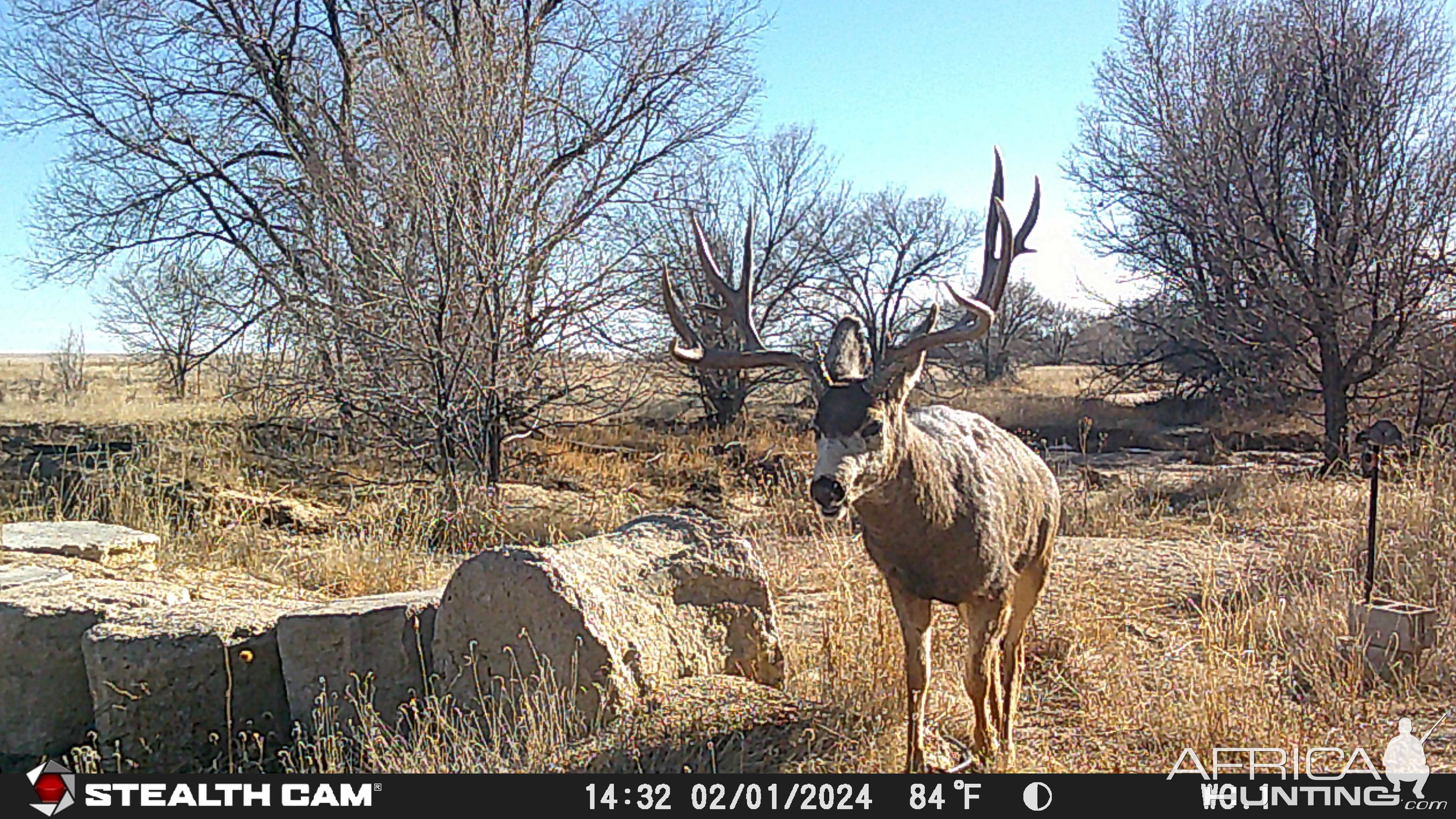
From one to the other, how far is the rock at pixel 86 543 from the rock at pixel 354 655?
300cm

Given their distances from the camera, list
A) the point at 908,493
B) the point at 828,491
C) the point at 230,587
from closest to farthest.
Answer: the point at 828,491 → the point at 908,493 → the point at 230,587

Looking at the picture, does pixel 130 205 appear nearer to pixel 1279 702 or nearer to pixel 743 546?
pixel 743 546

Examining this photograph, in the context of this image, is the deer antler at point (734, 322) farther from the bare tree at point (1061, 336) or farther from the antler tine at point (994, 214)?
the bare tree at point (1061, 336)

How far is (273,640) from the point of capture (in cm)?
575

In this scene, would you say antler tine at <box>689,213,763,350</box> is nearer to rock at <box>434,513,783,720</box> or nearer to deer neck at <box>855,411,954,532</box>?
deer neck at <box>855,411,954,532</box>

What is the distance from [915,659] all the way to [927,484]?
840 mm

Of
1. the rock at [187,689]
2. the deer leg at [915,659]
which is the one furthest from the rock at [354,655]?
the deer leg at [915,659]

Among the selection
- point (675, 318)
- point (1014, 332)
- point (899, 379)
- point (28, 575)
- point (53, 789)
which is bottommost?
point (53, 789)

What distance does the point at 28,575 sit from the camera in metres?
6.88

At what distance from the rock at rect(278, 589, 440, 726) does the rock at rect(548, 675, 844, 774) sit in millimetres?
1291

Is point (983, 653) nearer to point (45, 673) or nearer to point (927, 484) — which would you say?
point (927, 484)

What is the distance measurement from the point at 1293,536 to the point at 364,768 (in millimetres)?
8060

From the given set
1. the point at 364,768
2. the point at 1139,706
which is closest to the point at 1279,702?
the point at 1139,706

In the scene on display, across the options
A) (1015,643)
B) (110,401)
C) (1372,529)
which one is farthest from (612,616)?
(110,401)
